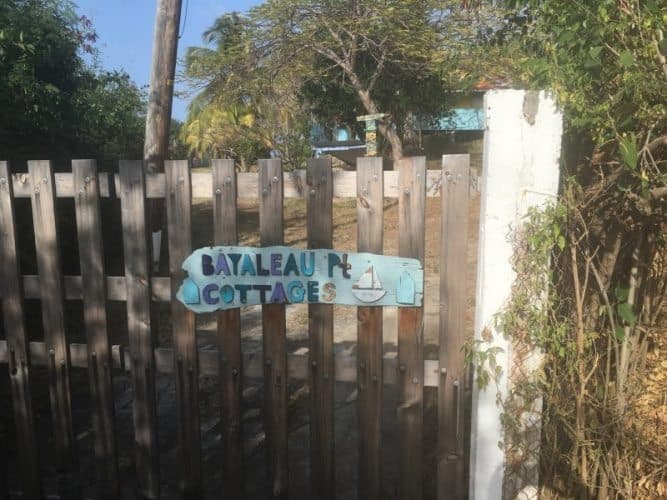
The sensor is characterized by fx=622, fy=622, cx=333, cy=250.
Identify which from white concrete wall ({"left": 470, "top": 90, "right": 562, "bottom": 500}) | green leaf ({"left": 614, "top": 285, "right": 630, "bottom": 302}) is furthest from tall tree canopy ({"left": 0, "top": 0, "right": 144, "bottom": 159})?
green leaf ({"left": 614, "top": 285, "right": 630, "bottom": 302})

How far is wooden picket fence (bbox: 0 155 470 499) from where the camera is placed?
283 centimetres

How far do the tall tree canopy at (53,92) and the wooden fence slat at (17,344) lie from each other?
3.51 metres

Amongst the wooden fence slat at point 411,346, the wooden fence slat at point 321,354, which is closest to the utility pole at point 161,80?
the wooden fence slat at point 321,354

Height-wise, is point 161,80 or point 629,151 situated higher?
point 161,80

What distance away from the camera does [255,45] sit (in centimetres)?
1431

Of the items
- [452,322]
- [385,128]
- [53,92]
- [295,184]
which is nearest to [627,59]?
[452,322]

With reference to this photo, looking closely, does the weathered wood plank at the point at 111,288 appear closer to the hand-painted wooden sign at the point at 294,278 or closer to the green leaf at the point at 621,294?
the hand-painted wooden sign at the point at 294,278

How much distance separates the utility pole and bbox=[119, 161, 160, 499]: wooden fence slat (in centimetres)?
372

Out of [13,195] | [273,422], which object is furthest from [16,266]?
[273,422]

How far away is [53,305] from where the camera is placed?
3.35 metres

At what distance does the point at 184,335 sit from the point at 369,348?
951 mm

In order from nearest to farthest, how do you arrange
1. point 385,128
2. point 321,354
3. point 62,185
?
1. point 321,354
2. point 62,185
3. point 385,128

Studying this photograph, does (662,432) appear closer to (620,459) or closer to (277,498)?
(620,459)

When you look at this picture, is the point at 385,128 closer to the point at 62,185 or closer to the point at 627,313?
the point at 62,185
